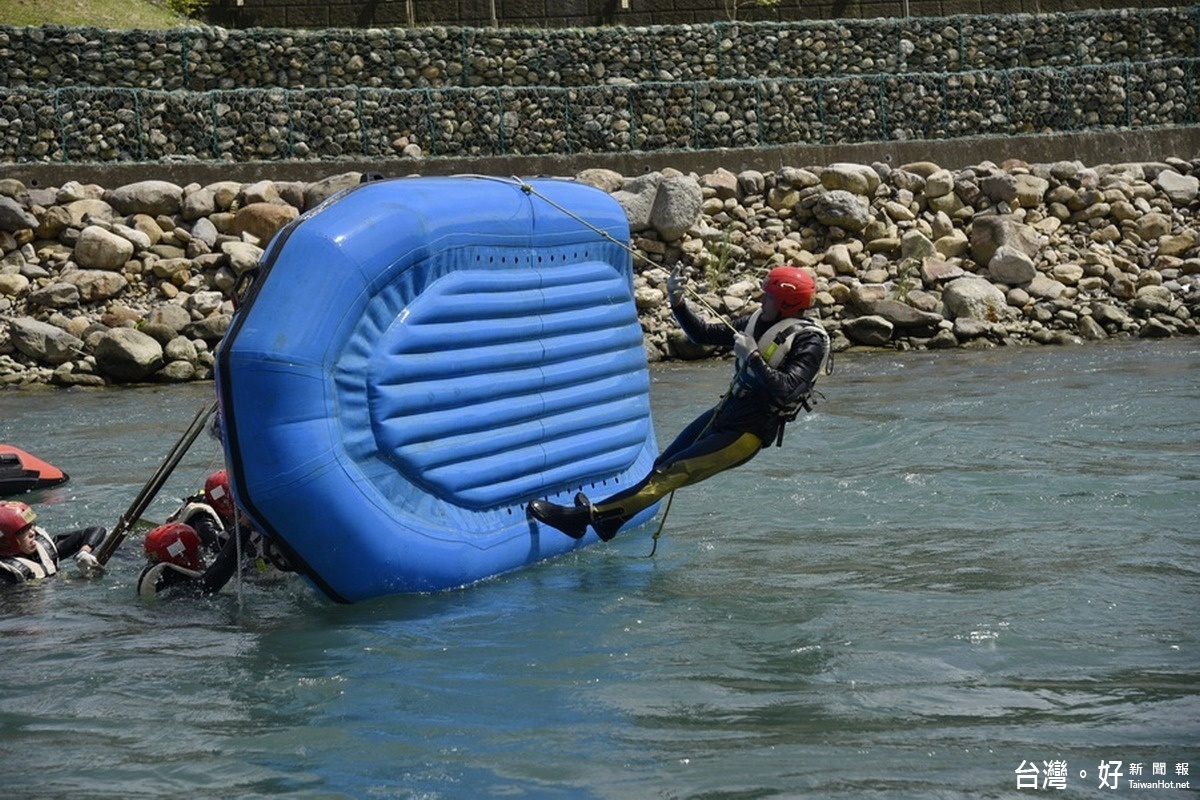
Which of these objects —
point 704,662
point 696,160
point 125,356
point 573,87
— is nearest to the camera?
point 704,662

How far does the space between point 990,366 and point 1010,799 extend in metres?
9.68

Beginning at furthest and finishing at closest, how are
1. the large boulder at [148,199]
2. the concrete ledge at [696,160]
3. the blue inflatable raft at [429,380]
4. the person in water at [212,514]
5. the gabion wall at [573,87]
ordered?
the gabion wall at [573,87], the concrete ledge at [696,160], the large boulder at [148,199], the person in water at [212,514], the blue inflatable raft at [429,380]

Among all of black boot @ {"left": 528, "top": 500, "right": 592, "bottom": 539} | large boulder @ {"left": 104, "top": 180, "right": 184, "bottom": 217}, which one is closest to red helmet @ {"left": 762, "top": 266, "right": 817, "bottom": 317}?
black boot @ {"left": 528, "top": 500, "right": 592, "bottom": 539}

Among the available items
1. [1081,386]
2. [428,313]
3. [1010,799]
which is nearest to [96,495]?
[428,313]

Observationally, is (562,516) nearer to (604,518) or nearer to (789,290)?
(604,518)

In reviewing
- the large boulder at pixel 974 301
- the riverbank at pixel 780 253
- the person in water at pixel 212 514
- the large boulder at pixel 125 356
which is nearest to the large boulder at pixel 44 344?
the riverbank at pixel 780 253

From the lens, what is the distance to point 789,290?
663cm

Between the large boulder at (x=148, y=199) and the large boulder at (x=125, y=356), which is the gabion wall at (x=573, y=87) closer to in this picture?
the large boulder at (x=148, y=199)

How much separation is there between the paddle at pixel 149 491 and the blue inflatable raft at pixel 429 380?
106cm

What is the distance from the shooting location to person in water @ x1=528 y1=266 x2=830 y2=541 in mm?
6516

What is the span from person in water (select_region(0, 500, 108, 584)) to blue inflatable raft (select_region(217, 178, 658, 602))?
1497mm

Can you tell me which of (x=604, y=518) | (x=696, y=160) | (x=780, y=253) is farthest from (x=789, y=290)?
(x=696, y=160)

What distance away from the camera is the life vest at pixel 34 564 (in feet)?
21.7

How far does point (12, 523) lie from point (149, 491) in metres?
0.56
